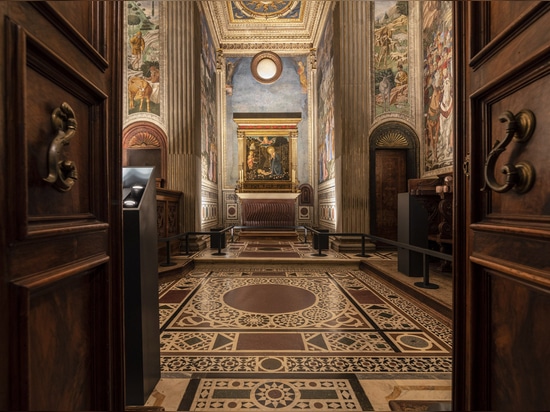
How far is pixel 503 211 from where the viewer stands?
791mm

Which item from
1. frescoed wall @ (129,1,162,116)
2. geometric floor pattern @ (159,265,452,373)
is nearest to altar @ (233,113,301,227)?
frescoed wall @ (129,1,162,116)

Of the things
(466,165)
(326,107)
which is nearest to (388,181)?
(326,107)

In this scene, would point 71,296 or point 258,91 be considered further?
point 258,91

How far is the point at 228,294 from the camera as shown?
356 centimetres

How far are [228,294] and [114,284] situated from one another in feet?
8.84

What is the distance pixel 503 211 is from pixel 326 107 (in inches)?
337

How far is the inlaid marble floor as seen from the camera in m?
1.62

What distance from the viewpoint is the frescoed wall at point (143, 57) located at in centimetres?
657

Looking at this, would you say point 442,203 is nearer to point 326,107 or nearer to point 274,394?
point 274,394

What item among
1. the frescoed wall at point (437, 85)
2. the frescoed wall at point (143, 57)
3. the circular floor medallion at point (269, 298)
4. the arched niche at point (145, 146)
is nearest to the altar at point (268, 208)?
the arched niche at point (145, 146)

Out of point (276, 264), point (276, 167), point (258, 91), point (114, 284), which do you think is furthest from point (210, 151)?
point (114, 284)

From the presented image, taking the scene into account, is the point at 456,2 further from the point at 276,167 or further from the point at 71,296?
the point at 276,167

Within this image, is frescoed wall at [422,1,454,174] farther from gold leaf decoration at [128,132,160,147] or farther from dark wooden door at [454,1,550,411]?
gold leaf decoration at [128,132,160,147]

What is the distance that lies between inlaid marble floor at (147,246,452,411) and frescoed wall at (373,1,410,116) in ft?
16.1
